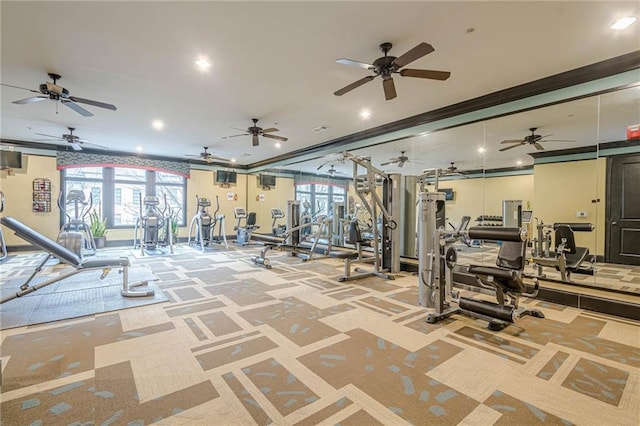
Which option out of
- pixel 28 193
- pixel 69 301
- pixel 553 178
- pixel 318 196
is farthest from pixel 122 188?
pixel 553 178

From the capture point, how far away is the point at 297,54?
11.0 ft

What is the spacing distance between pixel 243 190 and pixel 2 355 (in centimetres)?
968

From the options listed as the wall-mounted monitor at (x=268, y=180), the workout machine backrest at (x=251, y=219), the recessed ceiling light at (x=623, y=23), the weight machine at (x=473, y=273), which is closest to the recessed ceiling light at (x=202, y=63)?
the weight machine at (x=473, y=273)

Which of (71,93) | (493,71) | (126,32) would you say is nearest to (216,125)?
(71,93)

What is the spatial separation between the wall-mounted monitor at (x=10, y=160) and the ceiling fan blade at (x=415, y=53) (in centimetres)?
1036

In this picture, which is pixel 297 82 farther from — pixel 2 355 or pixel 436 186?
pixel 2 355

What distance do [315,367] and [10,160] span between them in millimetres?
10437

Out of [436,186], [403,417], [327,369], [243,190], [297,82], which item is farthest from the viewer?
[243,190]

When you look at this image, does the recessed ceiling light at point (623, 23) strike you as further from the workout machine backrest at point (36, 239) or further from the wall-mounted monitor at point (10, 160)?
the wall-mounted monitor at point (10, 160)

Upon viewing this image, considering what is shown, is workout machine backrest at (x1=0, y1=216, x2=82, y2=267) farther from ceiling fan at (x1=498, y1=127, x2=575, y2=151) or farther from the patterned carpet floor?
ceiling fan at (x1=498, y1=127, x2=575, y2=151)

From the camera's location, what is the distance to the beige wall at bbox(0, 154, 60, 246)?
780cm

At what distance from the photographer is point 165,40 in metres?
3.09

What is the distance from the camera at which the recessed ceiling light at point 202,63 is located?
11.5 feet

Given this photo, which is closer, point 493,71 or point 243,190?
point 493,71
